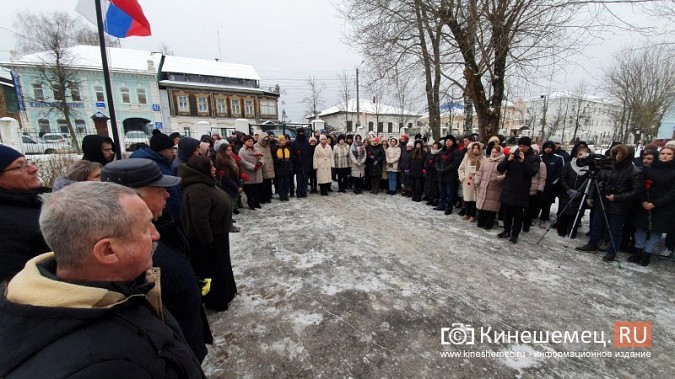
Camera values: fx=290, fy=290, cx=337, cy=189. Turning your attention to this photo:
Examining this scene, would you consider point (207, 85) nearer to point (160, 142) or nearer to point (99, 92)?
point (99, 92)

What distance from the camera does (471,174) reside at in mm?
6090

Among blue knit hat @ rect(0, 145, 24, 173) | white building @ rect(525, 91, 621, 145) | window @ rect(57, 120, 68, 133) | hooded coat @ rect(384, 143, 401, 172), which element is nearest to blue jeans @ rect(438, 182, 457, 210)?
hooded coat @ rect(384, 143, 401, 172)

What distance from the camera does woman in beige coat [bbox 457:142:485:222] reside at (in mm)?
6082

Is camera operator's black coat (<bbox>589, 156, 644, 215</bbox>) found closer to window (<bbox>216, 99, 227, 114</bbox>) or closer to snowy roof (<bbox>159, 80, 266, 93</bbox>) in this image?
snowy roof (<bbox>159, 80, 266, 93</bbox>)

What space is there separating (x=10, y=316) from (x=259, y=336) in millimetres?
2306

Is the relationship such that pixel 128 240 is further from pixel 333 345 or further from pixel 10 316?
pixel 333 345

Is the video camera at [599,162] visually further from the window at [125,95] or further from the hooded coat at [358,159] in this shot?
the window at [125,95]

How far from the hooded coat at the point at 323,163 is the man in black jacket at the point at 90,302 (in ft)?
24.6

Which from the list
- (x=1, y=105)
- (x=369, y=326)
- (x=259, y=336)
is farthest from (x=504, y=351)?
(x=1, y=105)

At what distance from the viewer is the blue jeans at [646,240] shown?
4227 mm

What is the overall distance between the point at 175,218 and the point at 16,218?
1.51 m

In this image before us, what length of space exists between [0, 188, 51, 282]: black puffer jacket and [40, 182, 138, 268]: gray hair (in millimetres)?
1191

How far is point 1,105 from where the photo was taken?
80.3ft

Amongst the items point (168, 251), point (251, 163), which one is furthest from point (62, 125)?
point (168, 251)
